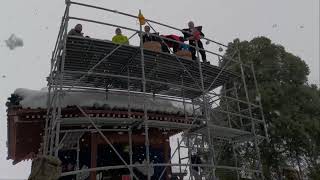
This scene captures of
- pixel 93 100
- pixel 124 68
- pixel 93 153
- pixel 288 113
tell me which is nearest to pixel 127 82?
pixel 124 68

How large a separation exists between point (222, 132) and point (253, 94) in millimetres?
6410

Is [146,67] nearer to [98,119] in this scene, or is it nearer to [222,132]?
[98,119]

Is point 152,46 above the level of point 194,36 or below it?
below

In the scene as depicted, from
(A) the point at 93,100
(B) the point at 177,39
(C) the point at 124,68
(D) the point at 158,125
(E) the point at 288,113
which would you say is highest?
(B) the point at 177,39

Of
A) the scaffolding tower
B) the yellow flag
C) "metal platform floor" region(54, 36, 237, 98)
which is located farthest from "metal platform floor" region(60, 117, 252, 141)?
the yellow flag

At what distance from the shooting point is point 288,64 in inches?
668

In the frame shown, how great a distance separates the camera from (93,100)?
891 centimetres

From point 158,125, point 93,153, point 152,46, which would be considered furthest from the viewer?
point 93,153

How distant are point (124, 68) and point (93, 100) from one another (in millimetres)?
1306

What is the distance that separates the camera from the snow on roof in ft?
27.9

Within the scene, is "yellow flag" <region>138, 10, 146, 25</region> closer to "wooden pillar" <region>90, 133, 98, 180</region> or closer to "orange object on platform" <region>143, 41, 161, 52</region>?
"orange object on platform" <region>143, 41, 161, 52</region>

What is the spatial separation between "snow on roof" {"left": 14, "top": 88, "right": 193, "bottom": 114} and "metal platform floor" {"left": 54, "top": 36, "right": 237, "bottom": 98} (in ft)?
1.35

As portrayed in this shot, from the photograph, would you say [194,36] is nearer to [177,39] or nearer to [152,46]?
[177,39]

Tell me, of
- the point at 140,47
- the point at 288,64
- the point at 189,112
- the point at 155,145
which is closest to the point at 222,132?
the point at 189,112
